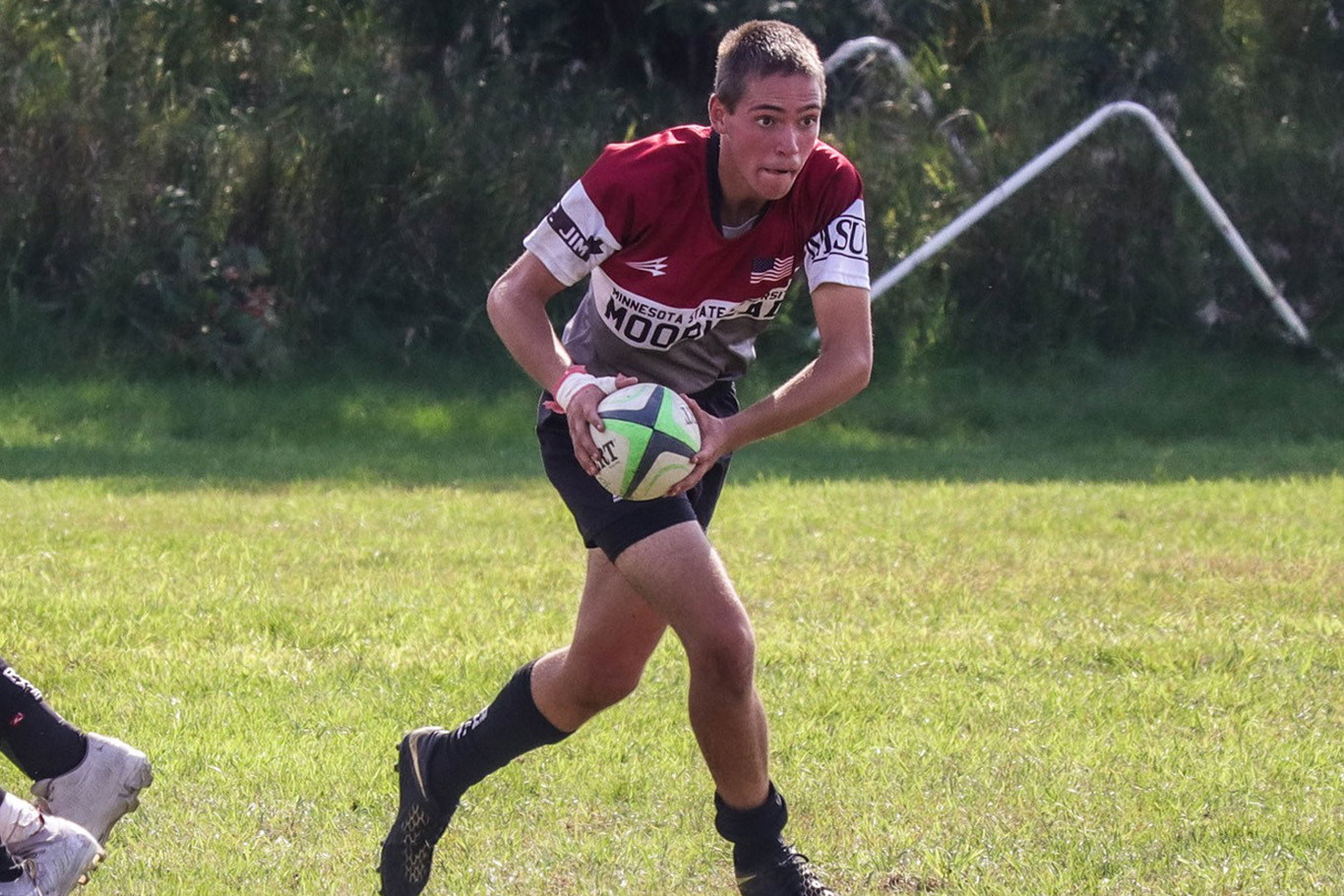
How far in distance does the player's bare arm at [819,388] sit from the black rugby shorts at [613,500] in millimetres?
111

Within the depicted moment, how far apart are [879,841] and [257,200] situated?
38.4 feet

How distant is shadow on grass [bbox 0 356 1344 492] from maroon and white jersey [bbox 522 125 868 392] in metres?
6.83

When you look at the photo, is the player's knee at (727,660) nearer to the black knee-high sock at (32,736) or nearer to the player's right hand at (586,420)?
the player's right hand at (586,420)

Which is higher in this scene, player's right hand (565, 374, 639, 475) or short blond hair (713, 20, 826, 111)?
short blond hair (713, 20, 826, 111)

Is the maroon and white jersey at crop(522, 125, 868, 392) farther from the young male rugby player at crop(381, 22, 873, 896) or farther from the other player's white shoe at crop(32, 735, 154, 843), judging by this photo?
the other player's white shoe at crop(32, 735, 154, 843)

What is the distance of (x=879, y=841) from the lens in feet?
15.4

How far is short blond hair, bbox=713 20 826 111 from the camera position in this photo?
4051 millimetres

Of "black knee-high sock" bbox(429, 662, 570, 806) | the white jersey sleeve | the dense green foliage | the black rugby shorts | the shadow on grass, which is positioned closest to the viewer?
the black rugby shorts

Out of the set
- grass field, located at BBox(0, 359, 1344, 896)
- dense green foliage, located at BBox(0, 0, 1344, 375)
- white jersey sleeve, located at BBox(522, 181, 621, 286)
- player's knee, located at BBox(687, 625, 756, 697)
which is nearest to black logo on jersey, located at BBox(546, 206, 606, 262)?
white jersey sleeve, located at BBox(522, 181, 621, 286)

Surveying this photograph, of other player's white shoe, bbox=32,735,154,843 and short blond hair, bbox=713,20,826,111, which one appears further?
other player's white shoe, bbox=32,735,154,843

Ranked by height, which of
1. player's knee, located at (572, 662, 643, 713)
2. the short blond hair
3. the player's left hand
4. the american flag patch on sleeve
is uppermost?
the short blond hair

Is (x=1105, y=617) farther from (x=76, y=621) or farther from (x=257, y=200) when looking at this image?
(x=257, y=200)

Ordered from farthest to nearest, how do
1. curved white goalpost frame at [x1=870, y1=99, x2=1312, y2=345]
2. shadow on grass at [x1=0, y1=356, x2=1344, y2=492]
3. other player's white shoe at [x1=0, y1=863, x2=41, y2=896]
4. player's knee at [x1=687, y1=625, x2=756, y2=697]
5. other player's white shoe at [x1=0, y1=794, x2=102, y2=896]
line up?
curved white goalpost frame at [x1=870, y1=99, x2=1312, y2=345] → shadow on grass at [x1=0, y1=356, x2=1344, y2=492] → player's knee at [x1=687, y1=625, x2=756, y2=697] → other player's white shoe at [x1=0, y1=794, x2=102, y2=896] → other player's white shoe at [x1=0, y1=863, x2=41, y2=896]

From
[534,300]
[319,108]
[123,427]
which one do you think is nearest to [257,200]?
[319,108]
